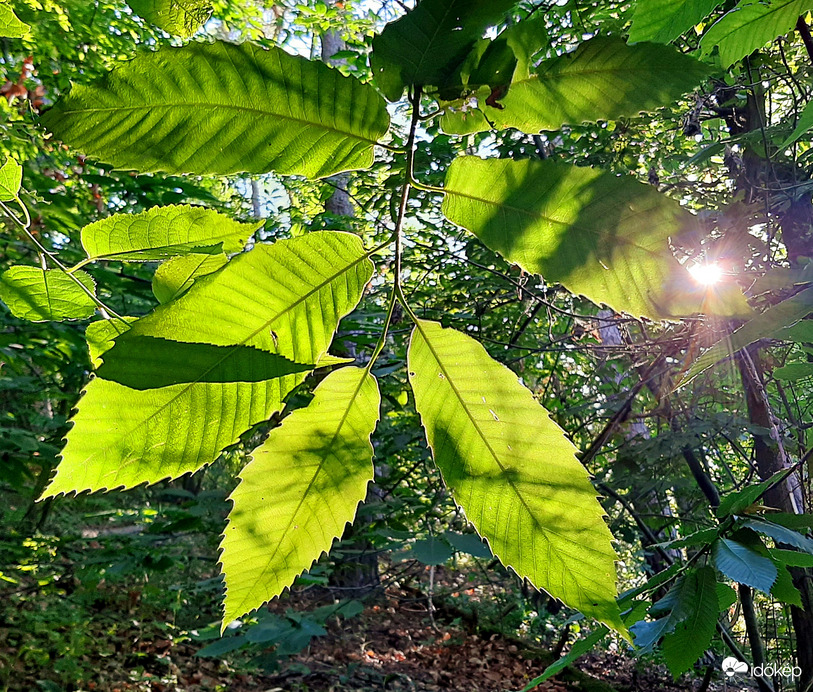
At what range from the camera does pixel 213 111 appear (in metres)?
0.35

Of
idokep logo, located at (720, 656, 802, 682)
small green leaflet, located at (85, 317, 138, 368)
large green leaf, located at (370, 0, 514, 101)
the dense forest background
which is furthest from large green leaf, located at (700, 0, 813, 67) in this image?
idokep logo, located at (720, 656, 802, 682)

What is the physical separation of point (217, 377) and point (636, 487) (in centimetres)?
301

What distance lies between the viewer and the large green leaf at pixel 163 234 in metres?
Result: 0.45

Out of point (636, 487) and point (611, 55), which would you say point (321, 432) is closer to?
point (611, 55)

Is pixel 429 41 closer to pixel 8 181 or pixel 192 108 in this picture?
pixel 192 108

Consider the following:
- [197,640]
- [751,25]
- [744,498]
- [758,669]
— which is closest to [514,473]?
[751,25]

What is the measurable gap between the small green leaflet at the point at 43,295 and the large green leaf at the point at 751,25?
2.06ft

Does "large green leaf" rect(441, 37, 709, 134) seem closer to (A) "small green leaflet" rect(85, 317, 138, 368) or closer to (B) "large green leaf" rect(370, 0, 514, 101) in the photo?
(B) "large green leaf" rect(370, 0, 514, 101)

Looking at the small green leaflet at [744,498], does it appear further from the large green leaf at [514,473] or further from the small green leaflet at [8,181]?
the small green leaflet at [8,181]

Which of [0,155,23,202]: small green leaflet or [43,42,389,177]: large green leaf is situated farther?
[0,155,23,202]: small green leaflet

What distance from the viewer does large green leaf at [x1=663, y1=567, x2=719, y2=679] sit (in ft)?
2.58

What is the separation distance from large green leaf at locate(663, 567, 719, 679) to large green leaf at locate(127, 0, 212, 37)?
2.97 ft

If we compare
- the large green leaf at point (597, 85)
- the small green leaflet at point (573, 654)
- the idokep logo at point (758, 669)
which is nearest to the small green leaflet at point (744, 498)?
the small green leaflet at point (573, 654)

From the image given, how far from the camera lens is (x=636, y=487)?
2975 millimetres
